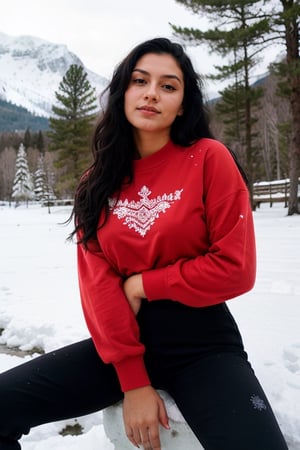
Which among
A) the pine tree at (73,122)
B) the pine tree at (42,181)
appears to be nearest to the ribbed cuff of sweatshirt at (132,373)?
the pine tree at (73,122)

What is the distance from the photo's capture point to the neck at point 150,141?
5.02 feet

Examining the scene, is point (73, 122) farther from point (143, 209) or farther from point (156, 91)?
point (143, 209)

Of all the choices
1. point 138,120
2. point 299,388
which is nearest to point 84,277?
point 138,120

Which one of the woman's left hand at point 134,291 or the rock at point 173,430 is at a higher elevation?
the woman's left hand at point 134,291

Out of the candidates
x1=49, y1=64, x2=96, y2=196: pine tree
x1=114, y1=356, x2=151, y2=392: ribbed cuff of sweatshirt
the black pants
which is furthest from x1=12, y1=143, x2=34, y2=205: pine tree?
x1=114, y1=356, x2=151, y2=392: ribbed cuff of sweatshirt

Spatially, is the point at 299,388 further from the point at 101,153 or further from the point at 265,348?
the point at 101,153

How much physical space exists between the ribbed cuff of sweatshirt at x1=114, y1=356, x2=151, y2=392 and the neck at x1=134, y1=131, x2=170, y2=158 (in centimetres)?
79

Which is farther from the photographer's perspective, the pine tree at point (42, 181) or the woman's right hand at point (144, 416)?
the pine tree at point (42, 181)

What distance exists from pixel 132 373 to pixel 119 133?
3.03ft

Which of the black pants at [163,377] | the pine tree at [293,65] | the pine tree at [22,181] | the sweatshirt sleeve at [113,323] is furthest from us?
the pine tree at [22,181]

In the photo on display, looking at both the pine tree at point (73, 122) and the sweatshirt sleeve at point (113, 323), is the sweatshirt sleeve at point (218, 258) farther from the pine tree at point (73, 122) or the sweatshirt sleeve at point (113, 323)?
the pine tree at point (73, 122)

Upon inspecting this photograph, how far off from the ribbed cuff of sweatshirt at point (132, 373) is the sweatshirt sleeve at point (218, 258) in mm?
218

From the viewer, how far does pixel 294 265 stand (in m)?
5.11

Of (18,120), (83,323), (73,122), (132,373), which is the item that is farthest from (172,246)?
(18,120)
